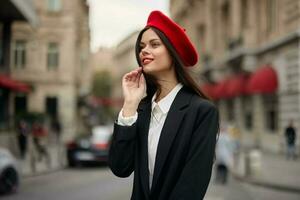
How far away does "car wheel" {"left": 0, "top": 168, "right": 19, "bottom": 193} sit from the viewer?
10877 mm

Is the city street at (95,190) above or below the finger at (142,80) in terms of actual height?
below

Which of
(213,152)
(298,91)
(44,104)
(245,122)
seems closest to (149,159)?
(213,152)

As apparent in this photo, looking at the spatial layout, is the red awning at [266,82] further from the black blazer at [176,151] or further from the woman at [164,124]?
the black blazer at [176,151]

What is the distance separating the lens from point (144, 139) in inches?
96.2

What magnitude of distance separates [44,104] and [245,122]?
45.3ft

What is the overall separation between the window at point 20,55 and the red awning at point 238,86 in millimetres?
→ 14303

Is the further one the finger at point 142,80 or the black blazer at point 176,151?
the finger at point 142,80

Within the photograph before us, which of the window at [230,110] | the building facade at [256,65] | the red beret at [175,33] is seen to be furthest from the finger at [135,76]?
the window at [230,110]

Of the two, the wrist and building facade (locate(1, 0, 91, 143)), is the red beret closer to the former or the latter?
the wrist

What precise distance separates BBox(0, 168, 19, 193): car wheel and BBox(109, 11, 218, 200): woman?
8.94 m

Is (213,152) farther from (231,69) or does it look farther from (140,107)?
(231,69)

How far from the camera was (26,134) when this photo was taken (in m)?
22.6

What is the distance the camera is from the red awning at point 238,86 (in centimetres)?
2877

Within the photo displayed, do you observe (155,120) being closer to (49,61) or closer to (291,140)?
(291,140)
